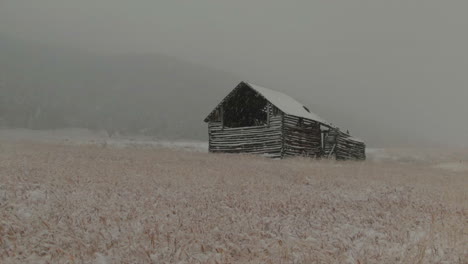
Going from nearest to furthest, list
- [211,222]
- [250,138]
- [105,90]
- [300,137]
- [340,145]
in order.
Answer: [211,222]
[250,138]
[300,137]
[340,145]
[105,90]

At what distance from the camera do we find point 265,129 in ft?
83.1

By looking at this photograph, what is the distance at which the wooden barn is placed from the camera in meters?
24.7

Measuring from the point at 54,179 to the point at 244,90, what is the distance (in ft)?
66.3

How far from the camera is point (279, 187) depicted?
931cm

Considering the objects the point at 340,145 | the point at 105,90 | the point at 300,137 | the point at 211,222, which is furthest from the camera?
the point at 105,90

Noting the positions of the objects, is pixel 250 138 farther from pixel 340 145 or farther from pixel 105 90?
pixel 105 90

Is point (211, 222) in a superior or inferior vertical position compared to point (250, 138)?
inferior

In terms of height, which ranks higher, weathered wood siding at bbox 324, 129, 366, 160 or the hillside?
the hillside

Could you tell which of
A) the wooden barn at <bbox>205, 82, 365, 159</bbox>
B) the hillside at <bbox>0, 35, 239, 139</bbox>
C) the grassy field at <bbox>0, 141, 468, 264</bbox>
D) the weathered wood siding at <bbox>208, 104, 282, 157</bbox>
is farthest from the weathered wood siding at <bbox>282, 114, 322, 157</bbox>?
the hillside at <bbox>0, 35, 239, 139</bbox>

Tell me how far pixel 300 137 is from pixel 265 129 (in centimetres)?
272

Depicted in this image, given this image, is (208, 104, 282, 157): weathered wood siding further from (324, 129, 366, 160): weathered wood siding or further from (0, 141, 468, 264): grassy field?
(0, 141, 468, 264): grassy field

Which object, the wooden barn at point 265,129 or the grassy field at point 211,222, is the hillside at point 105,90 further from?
the grassy field at point 211,222

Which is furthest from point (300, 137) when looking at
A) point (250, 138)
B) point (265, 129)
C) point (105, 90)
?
point (105, 90)

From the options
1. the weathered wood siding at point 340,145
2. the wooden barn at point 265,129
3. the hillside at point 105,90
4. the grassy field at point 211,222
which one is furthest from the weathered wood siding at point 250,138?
the hillside at point 105,90
